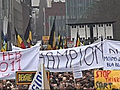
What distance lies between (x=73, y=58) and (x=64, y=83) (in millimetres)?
656

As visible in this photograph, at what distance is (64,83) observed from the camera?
27.4 ft

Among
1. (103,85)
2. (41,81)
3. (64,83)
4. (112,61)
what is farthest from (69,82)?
(41,81)

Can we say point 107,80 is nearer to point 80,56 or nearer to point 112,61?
point 112,61

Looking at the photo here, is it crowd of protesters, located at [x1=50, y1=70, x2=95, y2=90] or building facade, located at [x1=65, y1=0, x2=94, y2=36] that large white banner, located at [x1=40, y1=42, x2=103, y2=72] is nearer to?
crowd of protesters, located at [x1=50, y1=70, x2=95, y2=90]

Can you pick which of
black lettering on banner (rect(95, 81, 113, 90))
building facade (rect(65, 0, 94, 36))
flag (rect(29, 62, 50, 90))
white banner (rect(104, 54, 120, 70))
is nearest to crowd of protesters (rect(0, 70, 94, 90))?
black lettering on banner (rect(95, 81, 113, 90))

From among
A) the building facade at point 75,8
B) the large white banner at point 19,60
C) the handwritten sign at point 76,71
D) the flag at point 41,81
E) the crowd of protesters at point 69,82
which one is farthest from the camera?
the building facade at point 75,8

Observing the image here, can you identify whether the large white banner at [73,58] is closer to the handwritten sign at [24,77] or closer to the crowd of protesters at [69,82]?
the crowd of protesters at [69,82]

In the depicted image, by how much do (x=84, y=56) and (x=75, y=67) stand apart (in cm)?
38

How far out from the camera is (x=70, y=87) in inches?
311

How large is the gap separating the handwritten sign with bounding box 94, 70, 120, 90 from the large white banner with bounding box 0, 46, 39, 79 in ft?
4.99

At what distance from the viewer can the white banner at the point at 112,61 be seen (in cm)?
836

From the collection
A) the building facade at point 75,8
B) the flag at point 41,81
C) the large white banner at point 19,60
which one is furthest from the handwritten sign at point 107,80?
the building facade at point 75,8

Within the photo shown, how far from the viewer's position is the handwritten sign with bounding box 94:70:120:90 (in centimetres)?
791

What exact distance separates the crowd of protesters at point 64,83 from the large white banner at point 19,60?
42 centimetres
